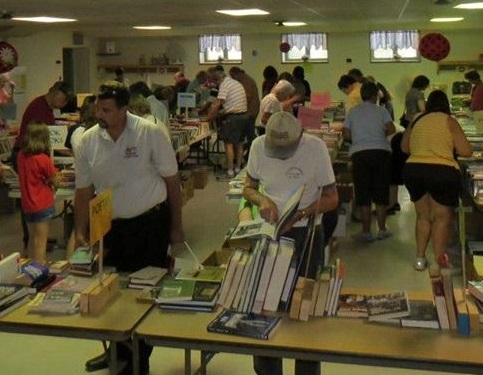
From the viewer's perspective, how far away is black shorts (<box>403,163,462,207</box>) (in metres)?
5.62

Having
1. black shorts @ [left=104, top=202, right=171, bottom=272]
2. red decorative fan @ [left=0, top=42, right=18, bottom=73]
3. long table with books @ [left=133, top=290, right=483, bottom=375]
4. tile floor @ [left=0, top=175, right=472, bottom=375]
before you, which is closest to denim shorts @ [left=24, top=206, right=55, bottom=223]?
tile floor @ [left=0, top=175, right=472, bottom=375]

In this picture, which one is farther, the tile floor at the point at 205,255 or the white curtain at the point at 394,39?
the white curtain at the point at 394,39

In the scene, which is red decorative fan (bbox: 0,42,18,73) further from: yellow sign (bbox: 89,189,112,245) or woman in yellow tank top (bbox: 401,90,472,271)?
yellow sign (bbox: 89,189,112,245)

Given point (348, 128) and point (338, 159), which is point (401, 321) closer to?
point (348, 128)

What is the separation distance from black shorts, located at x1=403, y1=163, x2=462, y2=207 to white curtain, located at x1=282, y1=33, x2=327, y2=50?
1053cm

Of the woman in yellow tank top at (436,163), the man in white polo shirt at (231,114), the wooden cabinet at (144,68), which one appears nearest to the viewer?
the woman in yellow tank top at (436,163)

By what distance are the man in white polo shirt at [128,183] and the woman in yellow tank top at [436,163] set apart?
2617 mm

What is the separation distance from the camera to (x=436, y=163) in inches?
222

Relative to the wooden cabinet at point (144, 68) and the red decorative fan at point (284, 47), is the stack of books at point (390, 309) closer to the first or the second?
the red decorative fan at point (284, 47)

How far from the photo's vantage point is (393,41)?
1557 cm

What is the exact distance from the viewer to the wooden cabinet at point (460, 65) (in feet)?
48.8

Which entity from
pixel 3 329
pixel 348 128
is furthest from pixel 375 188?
pixel 3 329

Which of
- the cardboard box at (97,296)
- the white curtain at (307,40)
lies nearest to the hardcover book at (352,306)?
the cardboard box at (97,296)

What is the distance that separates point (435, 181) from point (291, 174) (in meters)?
2.38
